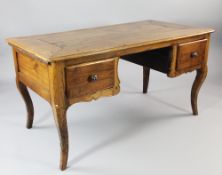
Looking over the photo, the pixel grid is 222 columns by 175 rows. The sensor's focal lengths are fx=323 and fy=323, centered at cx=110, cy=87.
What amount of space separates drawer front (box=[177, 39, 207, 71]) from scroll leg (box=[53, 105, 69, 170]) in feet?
2.89

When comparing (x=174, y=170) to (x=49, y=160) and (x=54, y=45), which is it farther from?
(x=54, y=45)

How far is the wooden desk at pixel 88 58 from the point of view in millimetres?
1640

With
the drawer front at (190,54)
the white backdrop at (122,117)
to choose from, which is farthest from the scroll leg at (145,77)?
the drawer front at (190,54)

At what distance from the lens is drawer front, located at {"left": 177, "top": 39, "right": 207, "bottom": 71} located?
84.0 inches

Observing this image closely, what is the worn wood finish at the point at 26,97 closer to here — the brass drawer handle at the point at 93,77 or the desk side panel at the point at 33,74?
the desk side panel at the point at 33,74

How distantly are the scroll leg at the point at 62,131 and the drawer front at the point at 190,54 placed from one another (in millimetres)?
881

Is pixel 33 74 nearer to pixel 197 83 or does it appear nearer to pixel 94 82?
pixel 94 82

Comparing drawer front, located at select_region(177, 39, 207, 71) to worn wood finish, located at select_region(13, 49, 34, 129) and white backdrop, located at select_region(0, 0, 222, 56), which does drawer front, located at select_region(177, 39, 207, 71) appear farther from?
white backdrop, located at select_region(0, 0, 222, 56)

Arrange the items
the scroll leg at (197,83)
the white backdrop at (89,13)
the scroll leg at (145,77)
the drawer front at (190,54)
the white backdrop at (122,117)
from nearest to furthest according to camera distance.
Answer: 1. the white backdrop at (122,117)
2. the drawer front at (190,54)
3. the scroll leg at (197,83)
4. the scroll leg at (145,77)
5. the white backdrop at (89,13)

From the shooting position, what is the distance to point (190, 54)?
219cm

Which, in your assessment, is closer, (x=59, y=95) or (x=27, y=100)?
(x=59, y=95)

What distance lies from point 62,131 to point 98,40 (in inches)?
22.7

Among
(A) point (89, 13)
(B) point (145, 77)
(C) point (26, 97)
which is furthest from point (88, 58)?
(A) point (89, 13)

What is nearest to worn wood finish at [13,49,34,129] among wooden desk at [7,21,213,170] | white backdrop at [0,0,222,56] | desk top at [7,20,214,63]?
wooden desk at [7,21,213,170]
